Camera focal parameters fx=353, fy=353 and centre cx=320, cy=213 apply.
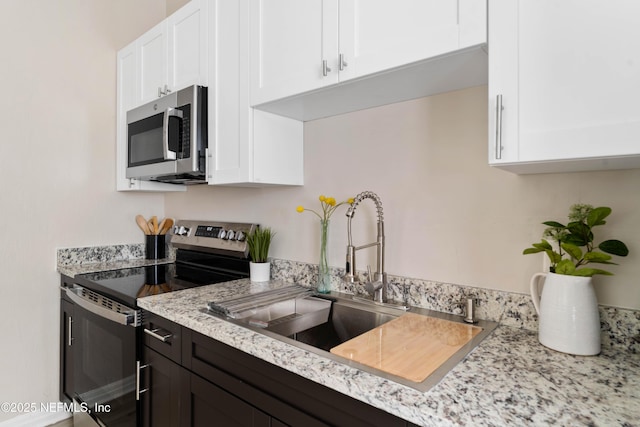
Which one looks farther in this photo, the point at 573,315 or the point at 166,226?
the point at 166,226

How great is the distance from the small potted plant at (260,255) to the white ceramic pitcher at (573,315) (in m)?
1.21

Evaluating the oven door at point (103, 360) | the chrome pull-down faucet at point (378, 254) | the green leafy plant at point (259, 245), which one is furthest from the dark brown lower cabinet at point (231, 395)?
the green leafy plant at point (259, 245)

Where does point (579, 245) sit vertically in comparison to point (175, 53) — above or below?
below

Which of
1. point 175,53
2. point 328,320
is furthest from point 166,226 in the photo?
point 328,320

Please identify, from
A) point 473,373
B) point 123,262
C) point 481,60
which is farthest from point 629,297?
point 123,262

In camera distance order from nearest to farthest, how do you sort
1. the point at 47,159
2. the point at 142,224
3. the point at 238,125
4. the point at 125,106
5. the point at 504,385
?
the point at 504,385, the point at 238,125, the point at 47,159, the point at 125,106, the point at 142,224

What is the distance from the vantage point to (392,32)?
1029mm

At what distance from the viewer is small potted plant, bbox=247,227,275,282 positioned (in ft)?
5.72

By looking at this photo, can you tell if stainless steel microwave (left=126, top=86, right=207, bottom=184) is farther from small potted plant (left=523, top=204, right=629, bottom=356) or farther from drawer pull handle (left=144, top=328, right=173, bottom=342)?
small potted plant (left=523, top=204, right=629, bottom=356)

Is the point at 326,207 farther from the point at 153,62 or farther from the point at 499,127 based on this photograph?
the point at 153,62

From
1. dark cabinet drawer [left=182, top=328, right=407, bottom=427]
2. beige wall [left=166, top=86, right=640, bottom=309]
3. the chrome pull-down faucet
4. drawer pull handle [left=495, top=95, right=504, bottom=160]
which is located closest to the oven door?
dark cabinet drawer [left=182, top=328, right=407, bottom=427]

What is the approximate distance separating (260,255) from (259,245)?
53mm

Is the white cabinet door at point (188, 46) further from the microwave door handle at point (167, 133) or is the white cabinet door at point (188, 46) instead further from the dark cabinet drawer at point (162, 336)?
the dark cabinet drawer at point (162, 336)

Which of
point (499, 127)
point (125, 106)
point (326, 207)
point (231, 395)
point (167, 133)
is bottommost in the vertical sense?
point (231, 395)
